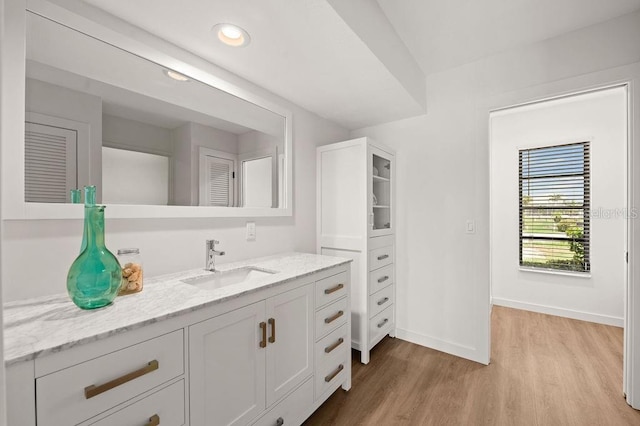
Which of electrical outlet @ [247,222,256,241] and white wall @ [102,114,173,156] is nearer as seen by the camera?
white wall @ [102,114,173,156]

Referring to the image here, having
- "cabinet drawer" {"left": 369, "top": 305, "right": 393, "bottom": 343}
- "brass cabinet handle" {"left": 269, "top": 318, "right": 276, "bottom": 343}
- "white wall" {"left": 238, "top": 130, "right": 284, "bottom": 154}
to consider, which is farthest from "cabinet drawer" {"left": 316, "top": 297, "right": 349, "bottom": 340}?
"white wall" {"left": 238, "top": 130, "right": 284, "bottom": 154}

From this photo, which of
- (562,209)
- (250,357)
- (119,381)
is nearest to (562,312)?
(562,209)

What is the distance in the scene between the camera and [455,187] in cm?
247

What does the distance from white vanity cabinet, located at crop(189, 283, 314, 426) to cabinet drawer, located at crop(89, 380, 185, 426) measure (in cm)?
5

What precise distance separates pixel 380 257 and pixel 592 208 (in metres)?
2.63

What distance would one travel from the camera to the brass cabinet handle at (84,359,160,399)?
0.81m

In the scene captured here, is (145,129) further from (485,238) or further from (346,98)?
(485,238)

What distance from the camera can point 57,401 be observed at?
0.77 metres

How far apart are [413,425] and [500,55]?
8.90 feet

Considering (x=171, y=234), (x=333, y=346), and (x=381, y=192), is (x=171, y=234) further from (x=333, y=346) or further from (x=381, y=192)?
(x=381, y=192)

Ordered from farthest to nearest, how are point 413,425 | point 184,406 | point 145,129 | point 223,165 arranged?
point 223,165 < point 413,425 < point 145,129 < point 184,406

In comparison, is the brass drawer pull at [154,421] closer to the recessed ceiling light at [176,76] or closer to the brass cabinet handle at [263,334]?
the brass cabinet handle at [263,334]

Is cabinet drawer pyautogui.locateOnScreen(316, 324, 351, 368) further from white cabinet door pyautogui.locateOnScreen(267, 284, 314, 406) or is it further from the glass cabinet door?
the glass cabinet door

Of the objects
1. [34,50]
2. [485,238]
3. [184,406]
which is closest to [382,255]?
[485,238]
